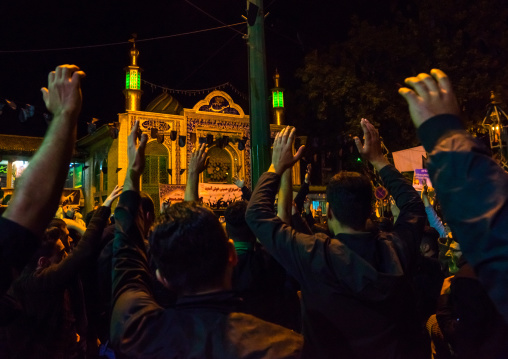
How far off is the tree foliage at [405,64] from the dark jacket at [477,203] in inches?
779

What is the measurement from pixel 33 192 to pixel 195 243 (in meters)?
0.58

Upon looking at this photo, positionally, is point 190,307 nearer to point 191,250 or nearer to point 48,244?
point 191,250

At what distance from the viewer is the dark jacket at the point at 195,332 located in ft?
4.80

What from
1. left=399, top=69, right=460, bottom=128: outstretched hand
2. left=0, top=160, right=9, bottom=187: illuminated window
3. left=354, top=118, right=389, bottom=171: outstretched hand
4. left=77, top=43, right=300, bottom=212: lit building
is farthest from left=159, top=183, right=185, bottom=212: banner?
left=399, top=69, right=460, bottom=128: outstretched hand

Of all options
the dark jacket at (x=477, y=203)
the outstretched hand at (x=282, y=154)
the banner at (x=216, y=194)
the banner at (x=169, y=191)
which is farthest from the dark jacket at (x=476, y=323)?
the banner at (x=216, y=194)

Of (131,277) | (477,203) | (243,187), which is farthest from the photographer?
(243,187)

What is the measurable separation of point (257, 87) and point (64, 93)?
4460 millimetres

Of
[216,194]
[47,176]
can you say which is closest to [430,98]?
[47,176]

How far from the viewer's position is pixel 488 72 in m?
20.0

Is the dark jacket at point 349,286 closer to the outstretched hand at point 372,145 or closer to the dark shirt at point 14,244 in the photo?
the outstretched hand at point 372,145

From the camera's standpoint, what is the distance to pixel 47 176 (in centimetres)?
134

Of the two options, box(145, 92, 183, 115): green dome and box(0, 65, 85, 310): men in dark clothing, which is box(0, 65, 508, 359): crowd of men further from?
box(145, 92, 183, 115): green dome

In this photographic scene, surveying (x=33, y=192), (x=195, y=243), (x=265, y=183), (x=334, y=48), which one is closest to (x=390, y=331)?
(x=265, y=183)

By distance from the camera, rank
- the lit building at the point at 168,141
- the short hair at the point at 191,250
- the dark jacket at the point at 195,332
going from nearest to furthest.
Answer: the dark jacket at the point at 195,332 < the short hair at the point at 191,250 < the lit building at the point at 168,141
